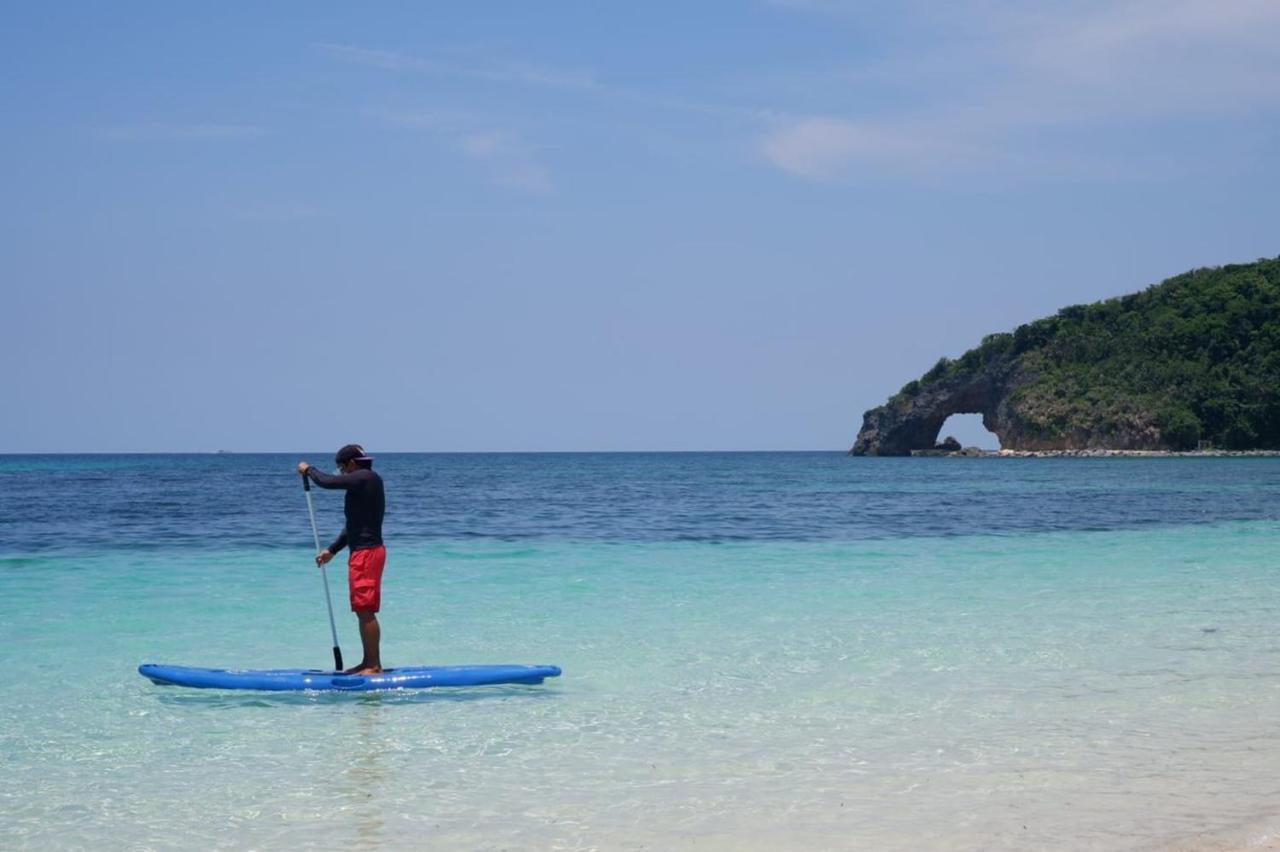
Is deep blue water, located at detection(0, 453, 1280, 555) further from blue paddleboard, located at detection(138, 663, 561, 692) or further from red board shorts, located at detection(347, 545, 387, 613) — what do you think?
red board shorts, located at detection(347, 545, 387, 613)

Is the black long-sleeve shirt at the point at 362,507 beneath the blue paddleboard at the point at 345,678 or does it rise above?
above

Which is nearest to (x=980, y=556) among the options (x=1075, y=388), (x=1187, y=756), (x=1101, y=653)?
(x=1101, y=653)

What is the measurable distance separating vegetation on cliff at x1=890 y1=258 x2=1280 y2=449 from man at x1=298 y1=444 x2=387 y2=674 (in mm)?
112039

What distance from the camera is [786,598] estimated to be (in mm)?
15375

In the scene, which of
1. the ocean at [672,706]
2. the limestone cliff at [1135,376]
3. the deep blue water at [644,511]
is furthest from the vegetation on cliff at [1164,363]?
the ocean at [672,706]

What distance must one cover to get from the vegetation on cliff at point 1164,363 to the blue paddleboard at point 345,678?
111615 mm

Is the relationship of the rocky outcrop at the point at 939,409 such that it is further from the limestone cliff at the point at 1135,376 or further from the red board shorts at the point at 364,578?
the red board shorts at the point at 364,578

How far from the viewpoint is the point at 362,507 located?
9523 millimetres

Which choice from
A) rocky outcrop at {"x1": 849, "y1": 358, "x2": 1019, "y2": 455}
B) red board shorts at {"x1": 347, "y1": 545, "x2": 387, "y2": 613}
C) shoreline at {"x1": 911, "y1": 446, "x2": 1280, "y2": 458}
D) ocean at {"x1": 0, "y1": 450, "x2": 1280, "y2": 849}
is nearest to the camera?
ocean at {"x1": 0, "y1": 450, "x2": 1280, "y2": 849}

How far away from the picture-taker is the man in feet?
31.3

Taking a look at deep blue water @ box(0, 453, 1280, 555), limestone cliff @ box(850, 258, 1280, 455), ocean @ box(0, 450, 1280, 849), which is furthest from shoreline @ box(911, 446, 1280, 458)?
ocean @ box(0, 450, 1280, 849)

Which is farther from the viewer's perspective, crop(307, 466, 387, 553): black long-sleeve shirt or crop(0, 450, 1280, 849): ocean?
crop(307, 466, 387, 553): black long-sleeve shirt

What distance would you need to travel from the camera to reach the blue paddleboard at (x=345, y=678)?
9.49 meters

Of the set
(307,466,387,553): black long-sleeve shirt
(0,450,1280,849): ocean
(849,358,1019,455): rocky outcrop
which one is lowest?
(0,450,1280,849): ocean
